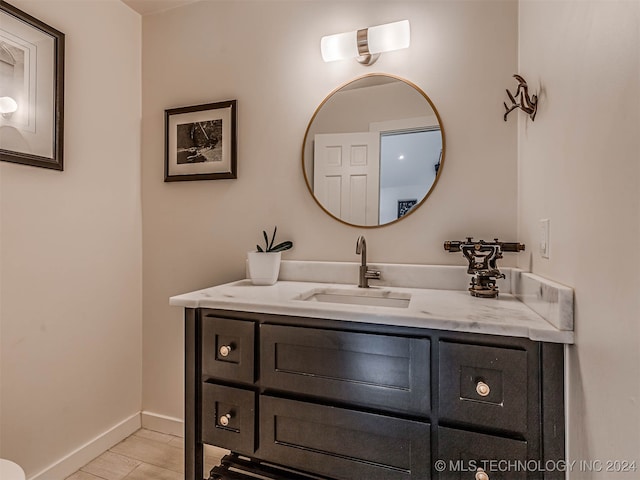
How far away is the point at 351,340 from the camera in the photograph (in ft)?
3.55

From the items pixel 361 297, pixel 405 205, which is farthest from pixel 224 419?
pixel 405 205

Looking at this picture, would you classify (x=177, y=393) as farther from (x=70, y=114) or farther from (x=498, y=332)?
(x=498, y=332)

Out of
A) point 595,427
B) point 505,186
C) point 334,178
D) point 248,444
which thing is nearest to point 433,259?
point 505,186

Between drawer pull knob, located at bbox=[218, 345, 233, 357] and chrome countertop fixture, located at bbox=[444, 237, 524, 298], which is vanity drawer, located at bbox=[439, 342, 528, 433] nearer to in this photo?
chrome countertop fixture, located at bbox=[444, 237, 524, 298]

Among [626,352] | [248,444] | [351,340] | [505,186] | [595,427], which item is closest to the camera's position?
[626,352]

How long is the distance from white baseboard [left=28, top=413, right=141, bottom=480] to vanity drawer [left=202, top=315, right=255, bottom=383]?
3.25 ft

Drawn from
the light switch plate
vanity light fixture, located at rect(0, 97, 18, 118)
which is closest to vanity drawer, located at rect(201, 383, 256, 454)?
the light switch plate

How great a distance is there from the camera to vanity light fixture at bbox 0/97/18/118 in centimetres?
140

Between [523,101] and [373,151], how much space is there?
617mm

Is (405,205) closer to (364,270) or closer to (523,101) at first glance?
(364,270)

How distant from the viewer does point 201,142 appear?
76.7 inches

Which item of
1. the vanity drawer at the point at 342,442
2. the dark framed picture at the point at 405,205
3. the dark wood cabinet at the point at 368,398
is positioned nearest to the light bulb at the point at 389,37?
the dark framed picture at the point at 405,205

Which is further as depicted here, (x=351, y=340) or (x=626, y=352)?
(x=351, y=340)

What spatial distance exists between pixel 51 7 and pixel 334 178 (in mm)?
1535
